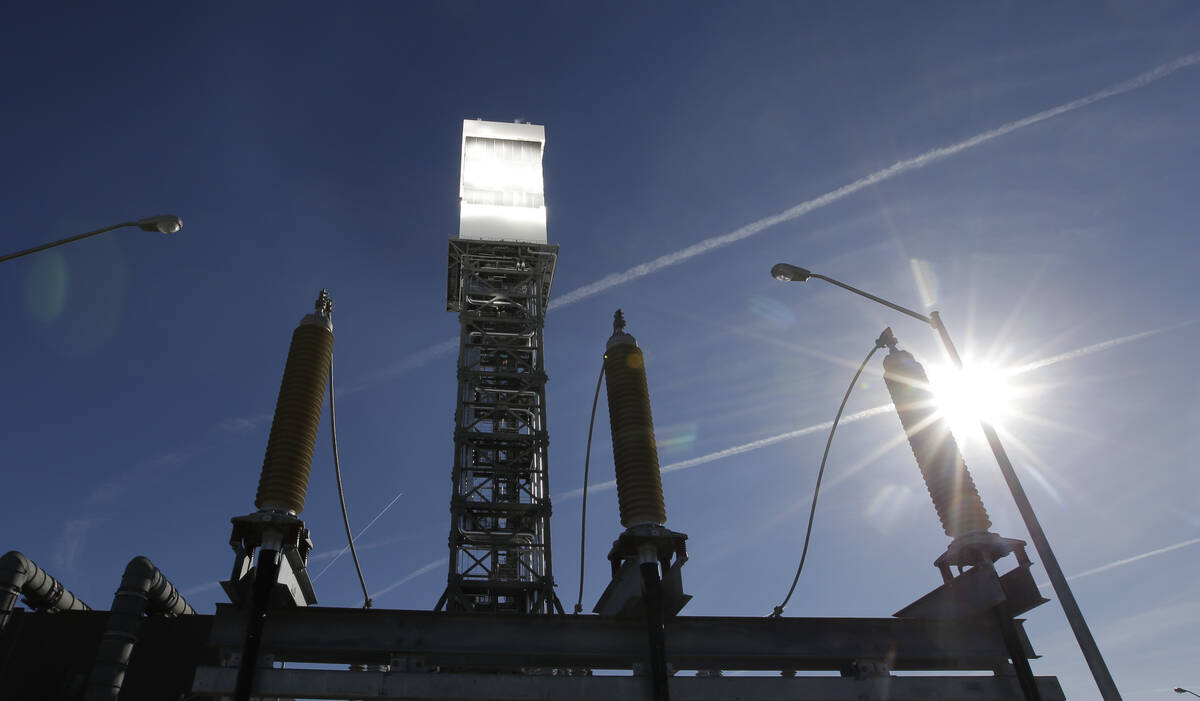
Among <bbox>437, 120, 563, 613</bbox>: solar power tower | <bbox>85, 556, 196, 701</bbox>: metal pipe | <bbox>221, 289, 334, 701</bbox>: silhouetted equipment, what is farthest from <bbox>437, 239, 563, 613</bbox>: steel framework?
<bbox>221, 289, 334, 701</bbox>: silhouetted equipment

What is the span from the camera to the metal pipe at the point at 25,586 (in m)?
15.7

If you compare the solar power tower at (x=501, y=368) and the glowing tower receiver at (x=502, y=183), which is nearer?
the solar power tower at (x=501, y=368)

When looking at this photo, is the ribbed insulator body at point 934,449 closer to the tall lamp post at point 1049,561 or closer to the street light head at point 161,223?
the tall lamp post at point 1049,561

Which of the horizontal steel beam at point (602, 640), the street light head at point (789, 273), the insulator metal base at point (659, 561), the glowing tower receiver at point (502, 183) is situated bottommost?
the horizontal steel beam at point (602, 640)

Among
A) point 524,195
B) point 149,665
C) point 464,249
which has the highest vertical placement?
point 524,195

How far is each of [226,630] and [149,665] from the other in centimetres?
664

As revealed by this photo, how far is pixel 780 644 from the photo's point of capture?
10953 mm

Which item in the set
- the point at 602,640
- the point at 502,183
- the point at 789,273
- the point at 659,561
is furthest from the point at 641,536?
the point at 502,183

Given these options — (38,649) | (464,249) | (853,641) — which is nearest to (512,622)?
(853,641)

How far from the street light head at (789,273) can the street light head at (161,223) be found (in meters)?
12.2

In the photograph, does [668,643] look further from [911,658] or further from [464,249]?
[464,249]

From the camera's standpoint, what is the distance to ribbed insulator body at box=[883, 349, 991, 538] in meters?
11.9

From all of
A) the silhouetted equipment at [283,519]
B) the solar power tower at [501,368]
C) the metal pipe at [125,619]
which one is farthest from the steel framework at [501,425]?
the silhouetted equipment at [283,519]

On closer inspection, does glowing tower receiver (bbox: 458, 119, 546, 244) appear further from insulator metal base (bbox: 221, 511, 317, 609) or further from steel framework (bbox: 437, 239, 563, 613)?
insulator metal base (bbox: 221, 511, 317, 609)
